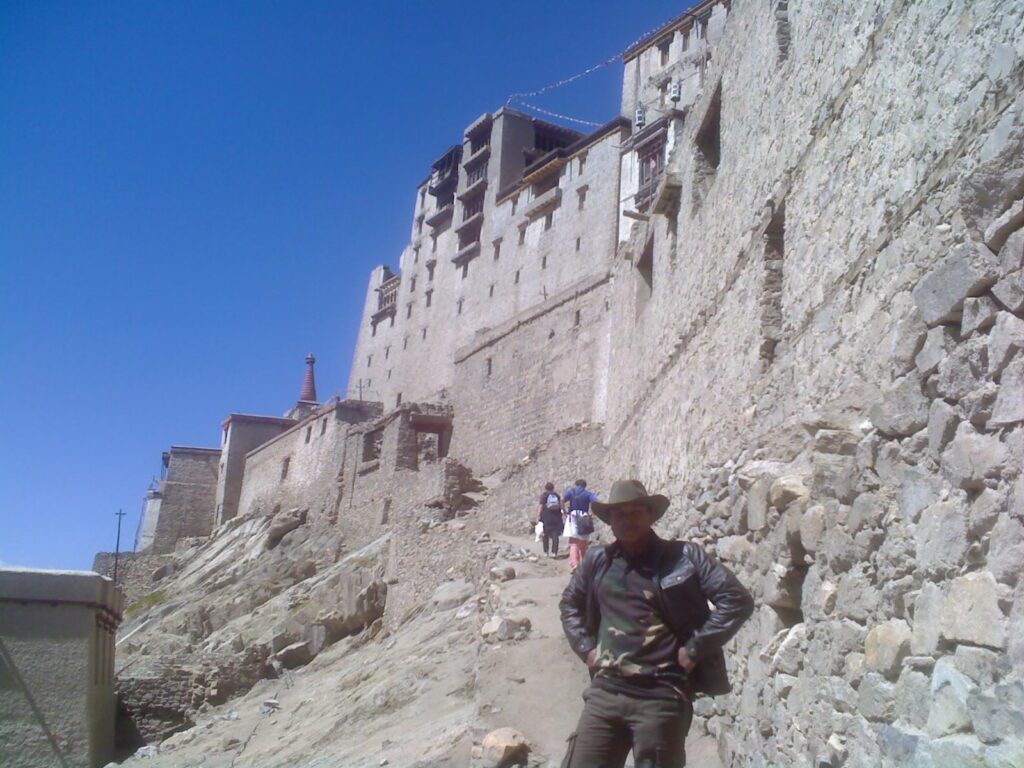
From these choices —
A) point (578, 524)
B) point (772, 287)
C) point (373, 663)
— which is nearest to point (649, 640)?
point (772, 287)

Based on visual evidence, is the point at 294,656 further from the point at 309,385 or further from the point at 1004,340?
the point at 309,385

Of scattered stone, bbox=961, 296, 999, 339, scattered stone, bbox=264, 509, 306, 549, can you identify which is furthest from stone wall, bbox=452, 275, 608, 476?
scattered stone, bbox=961, 296, 999, 339

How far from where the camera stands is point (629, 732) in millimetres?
3803

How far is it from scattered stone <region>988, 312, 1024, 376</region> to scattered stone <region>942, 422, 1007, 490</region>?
0.74ft

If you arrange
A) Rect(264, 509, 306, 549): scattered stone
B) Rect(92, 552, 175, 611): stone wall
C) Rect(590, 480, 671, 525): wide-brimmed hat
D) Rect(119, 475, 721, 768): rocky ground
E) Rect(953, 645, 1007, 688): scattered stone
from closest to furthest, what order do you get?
Rect(953, 645, 1007, 688): scattered stone < Rect(590, 480, 671, 525): wide-brimmed hat < Rect(119, 475, 721, 768): rocky ground < Rect(264, 509, 306, 549): scattered stone < Rect(92, 552, 175, 611): stone wall

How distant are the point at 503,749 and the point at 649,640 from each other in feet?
9.15

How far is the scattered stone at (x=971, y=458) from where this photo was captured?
2975mm

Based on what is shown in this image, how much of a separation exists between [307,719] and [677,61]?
29926 millimetres

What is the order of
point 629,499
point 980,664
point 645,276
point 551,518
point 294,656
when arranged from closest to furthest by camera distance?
1. point 980,664
2. point 629,499
3. point 645,276
4. point 551,518
5. point 294,656

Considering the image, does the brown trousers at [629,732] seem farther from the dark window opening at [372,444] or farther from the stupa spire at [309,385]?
the stupa spire at [309,385]

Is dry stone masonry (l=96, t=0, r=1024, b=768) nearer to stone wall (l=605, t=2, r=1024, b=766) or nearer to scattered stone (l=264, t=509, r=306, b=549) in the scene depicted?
stone wall (l=605, t=2, r=1024, b=766)

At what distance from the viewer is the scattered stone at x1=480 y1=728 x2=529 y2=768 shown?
240 inches

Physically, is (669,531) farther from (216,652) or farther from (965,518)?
(216,652)

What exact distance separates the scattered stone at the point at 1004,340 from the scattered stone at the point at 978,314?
0.04 m
